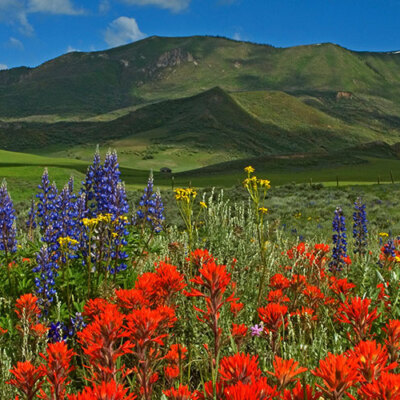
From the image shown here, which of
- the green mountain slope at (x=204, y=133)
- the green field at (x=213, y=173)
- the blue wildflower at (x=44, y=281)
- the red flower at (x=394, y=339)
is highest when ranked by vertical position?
the green mountain slope at (x=204, y=133)

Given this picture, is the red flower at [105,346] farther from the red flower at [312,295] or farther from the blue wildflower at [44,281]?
the blue wildflower at [44,281]

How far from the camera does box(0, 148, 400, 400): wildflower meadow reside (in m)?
1.36

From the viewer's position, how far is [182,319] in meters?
2.93

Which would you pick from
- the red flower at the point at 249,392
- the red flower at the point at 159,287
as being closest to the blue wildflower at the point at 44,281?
the red flower at the point at 159,287

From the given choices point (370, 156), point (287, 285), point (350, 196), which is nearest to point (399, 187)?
Result: point (350, 196)

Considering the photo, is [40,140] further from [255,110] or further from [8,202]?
[8,202]

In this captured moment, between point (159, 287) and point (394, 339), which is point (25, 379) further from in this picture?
point (394, 339)

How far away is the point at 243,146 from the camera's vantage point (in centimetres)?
12169

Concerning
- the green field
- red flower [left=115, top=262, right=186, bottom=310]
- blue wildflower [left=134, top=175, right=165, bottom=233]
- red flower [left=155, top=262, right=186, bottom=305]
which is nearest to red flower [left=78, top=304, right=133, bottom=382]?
red flower [left=115, top=262, right=186, bottom=310]

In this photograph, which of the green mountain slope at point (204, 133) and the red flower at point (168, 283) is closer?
the red flower at point (168, 283)

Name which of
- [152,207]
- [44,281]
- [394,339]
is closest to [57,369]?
[394,339]

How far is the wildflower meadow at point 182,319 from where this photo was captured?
1.36 meters

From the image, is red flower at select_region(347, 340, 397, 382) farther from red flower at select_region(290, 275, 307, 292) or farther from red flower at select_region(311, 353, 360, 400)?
red flower at select_region(290, 275, 307, 292)

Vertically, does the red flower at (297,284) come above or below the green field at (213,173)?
below
